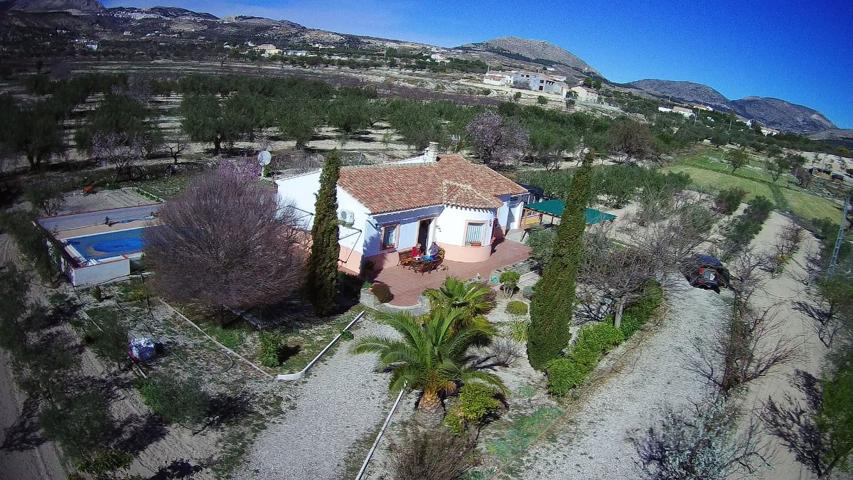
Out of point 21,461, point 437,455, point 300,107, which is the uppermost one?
point 300,107

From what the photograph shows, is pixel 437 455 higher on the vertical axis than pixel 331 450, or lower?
higher

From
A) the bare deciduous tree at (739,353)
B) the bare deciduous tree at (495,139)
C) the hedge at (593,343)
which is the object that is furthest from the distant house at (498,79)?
the hedge at (593,343)

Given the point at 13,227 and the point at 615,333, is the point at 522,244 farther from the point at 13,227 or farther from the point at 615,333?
the point at 13,227

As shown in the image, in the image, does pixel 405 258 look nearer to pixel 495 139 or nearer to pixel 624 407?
pixel 624 407

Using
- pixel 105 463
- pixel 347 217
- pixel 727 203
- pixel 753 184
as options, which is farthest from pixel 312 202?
pixel 753 184

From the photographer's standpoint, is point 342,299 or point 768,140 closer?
point 342,299

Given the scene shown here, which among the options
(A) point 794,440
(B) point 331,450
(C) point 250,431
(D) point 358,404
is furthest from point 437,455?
(A) point 794,440

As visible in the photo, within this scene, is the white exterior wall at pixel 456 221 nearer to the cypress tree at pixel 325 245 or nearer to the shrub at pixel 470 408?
the cypress tree at pixel 325 245
